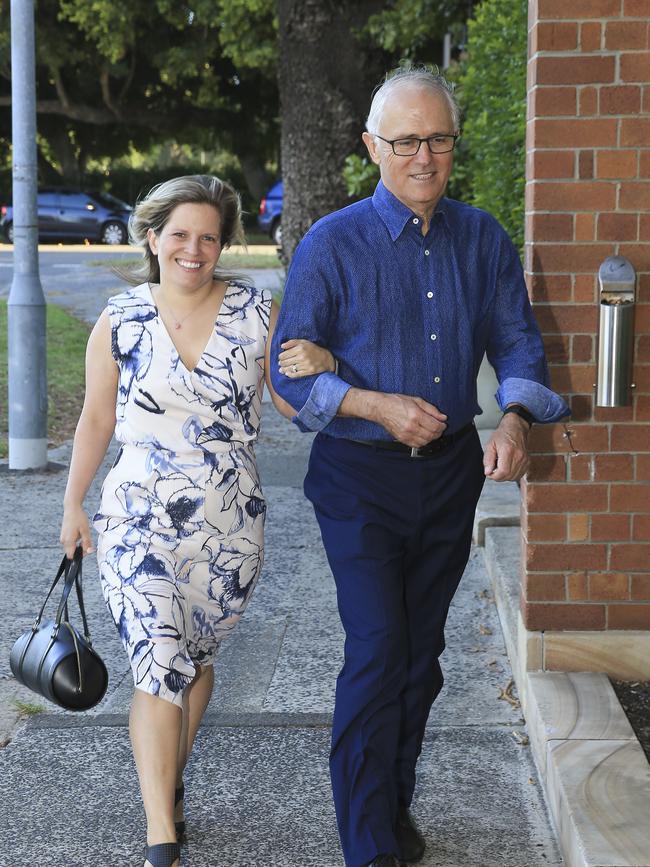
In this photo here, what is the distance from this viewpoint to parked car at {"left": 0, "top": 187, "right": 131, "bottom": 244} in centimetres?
3133

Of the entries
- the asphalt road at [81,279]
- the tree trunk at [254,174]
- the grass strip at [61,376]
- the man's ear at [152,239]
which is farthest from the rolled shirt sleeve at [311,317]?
the tree trunk at [254,174]

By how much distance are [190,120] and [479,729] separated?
113 feet

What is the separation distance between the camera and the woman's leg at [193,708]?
3492 mm

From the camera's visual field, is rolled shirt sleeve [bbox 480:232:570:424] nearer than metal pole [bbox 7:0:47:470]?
Yes

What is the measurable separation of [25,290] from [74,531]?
5299 millimetres

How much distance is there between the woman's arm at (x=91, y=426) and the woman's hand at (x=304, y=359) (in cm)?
52

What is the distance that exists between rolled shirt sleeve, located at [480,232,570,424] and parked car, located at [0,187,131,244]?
93.9ft

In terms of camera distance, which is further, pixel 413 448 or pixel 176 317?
pixel 176 317

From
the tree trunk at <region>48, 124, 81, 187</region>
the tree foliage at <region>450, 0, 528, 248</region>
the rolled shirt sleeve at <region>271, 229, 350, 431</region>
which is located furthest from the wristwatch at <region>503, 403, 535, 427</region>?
the tree trunk at <region>48, 124, 81, 187</region>

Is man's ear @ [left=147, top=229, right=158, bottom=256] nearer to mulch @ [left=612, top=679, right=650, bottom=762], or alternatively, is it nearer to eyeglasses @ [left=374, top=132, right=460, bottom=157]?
eyeglasses @ [left=374, top=132, right=460, bottom=157]

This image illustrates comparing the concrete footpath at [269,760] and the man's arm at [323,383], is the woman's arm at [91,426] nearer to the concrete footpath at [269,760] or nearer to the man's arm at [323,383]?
the man's arm at [323,383]

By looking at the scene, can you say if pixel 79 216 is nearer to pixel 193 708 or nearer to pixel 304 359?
pixel 193 708

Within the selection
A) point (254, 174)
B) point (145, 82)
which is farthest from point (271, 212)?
point (145, 82)

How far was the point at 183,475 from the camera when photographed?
10.8 feet
